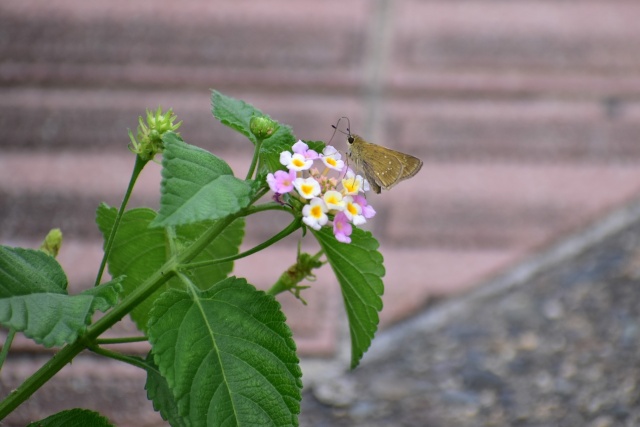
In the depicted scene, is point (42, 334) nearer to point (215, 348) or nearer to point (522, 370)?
point (215, 348)

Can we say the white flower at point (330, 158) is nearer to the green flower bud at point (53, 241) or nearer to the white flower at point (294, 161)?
the white flower at point (294, 161)

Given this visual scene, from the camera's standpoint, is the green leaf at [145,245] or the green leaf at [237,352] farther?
the green leaf at [145,245]

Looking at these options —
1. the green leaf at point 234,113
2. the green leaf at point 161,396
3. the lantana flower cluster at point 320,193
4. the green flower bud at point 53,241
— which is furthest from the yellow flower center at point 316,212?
the green flower bud at point 53,241

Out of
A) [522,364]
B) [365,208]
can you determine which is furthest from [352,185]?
[522,364]

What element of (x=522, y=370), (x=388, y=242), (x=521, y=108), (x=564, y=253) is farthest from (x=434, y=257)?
(x=521, y=108)

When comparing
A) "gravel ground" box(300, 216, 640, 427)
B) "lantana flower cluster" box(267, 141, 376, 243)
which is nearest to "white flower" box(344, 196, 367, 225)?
"lantana flower cluster" box(267, 141, 376, 243)

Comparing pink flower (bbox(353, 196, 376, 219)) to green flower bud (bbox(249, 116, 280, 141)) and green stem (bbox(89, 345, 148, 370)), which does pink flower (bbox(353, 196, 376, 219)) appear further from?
green stem (bbox(89, 345, 148, 370))

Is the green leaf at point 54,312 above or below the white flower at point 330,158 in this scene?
below
